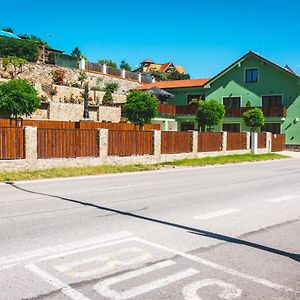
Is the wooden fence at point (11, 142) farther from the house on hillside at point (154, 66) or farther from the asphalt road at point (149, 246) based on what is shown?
the house on hillside at point (154, 66)

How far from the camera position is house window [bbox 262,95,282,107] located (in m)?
43.3

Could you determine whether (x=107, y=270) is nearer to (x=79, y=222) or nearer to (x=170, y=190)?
(x=79, y=222)

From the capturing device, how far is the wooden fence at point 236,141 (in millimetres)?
31156

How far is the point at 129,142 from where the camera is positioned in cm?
2244

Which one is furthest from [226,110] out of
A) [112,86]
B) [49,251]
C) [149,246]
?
[49,251]

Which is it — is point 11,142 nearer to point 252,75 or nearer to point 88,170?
point 88,170

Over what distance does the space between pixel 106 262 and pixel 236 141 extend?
90.8 ft

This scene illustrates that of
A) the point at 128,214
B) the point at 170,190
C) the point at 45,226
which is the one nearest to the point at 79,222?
the point at 45,226

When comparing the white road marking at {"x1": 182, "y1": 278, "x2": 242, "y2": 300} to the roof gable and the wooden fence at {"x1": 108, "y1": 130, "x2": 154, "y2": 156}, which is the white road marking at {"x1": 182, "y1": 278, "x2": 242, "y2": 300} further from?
the roof gable

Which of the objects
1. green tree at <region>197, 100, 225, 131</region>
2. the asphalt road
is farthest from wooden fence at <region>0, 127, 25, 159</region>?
green tree at <region>197, 100, 225, 131</region>

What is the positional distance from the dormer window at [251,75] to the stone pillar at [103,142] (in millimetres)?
28480

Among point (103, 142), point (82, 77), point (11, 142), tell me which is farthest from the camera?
point (82, 77)

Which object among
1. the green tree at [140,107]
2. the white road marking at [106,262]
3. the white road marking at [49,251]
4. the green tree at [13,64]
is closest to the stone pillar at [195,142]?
the green tree at [140,107]

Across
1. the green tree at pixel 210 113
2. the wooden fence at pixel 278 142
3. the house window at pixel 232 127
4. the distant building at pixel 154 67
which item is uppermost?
the distant building at pixel 154 67
